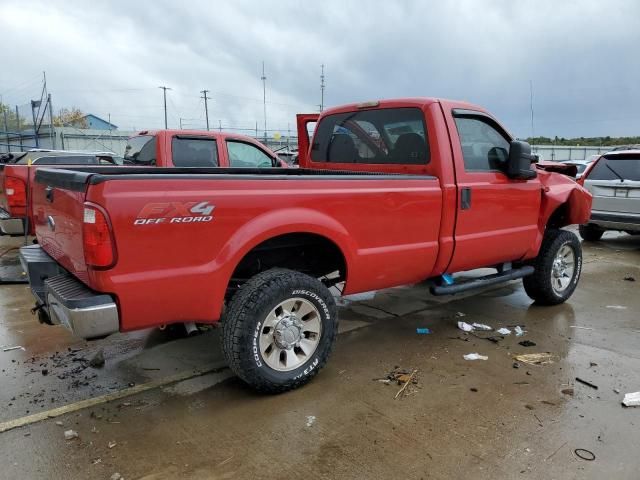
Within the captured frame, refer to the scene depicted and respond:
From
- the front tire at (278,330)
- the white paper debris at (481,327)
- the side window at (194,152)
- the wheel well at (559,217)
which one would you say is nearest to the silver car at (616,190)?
the wheel well at (559,217)

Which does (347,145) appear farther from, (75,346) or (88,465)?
(88,465)

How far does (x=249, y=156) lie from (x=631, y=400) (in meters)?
6.14

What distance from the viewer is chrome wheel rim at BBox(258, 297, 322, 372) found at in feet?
11.0

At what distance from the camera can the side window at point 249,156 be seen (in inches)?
313

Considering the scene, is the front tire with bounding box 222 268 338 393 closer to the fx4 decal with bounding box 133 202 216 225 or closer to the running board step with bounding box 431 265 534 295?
the fx4 decal with bounding box 133 202 216 225

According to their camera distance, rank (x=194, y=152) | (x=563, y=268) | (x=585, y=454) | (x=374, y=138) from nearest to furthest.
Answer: (x=585, y=454) → (x=374, y=138) → (x=563, y=268) → (x=194, y=152)

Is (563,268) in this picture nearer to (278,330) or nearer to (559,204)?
(559,204)

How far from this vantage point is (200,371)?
3.80 meters

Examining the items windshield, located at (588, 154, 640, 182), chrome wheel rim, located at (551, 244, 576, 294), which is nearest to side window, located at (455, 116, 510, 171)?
chrome wheel rim, located at (551, 244, 576, 294)

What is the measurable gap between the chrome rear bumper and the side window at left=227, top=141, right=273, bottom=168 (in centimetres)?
486

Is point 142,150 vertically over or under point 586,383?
over

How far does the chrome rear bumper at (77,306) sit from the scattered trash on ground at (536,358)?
120 inches

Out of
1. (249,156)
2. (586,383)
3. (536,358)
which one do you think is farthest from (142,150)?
(586,383)

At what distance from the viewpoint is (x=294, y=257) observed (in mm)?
3895
